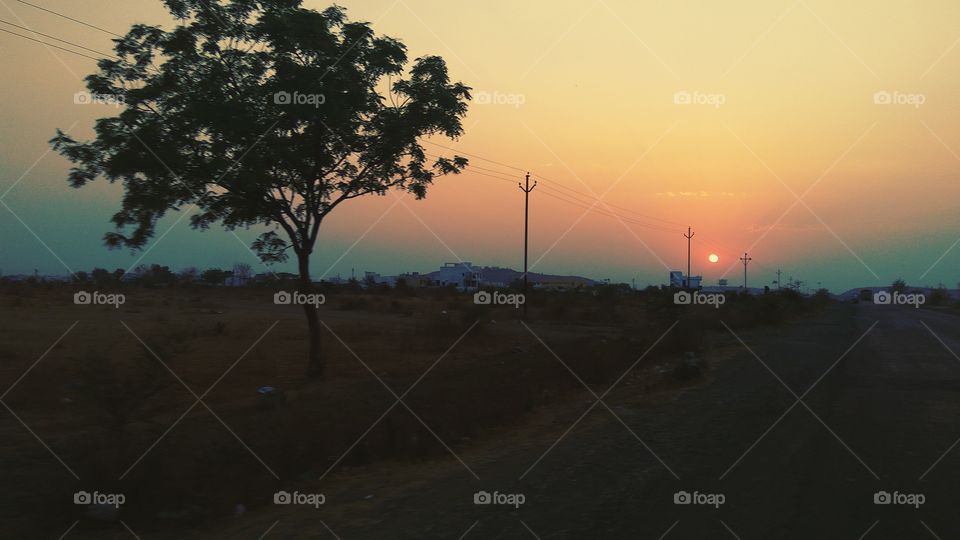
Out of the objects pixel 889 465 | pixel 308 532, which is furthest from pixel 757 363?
pixel 308 532

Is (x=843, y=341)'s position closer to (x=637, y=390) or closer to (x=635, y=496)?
(x=637, y=390)

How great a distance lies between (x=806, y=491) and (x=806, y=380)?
1015cm
